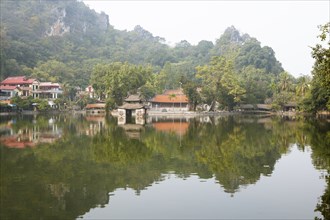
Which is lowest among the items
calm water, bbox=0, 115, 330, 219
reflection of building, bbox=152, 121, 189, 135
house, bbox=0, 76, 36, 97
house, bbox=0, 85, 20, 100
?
calm water, bbox=0, 115, 330, 219

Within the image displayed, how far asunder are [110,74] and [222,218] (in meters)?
65.0

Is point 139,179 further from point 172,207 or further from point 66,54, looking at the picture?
point 66,54

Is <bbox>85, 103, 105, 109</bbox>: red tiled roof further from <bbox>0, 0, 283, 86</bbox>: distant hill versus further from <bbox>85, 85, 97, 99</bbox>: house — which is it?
<bbox>0, 0, 283, 86</bbox>: distant hill

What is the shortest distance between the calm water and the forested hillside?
1670 inches

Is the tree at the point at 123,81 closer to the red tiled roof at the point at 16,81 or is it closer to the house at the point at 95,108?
the house at the point at 95,108

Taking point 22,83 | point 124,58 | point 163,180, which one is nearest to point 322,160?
Answer: point 163,180

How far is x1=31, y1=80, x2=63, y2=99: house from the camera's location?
3150 inches

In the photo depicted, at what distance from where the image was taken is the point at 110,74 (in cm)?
7412

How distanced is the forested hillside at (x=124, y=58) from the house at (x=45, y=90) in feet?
11.5

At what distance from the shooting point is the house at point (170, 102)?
78.6m

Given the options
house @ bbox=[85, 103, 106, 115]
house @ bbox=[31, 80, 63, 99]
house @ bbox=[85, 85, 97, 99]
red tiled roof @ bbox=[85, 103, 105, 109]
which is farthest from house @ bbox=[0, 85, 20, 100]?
house @ bbox=[85, 85, 97, 99]

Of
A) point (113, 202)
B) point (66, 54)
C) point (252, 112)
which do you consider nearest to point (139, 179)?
point (113, 202)

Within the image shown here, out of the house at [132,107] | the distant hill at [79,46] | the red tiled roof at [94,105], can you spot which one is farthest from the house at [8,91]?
the house at [132,107]

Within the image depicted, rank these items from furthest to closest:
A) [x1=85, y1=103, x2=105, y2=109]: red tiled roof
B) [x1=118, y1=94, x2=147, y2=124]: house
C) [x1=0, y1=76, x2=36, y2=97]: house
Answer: [x1=85, y1=103, x2=105, y2=109]: red tiled roof < [x1=0, y1=76, x2=36, y2=97]: house < [x1=118, y1=94, x2=147, y2=124]: house
